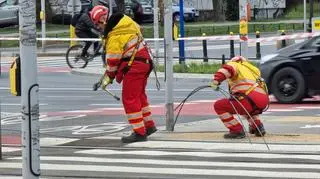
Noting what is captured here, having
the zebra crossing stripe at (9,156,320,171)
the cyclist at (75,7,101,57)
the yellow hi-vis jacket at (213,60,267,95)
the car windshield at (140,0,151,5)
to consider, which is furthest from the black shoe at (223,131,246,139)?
the car windshield at (140,0,151,5)

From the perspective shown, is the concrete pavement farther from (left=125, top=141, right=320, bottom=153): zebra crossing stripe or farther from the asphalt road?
(left=125, top=141, right=320, bottom=153): zebra crossing stripe

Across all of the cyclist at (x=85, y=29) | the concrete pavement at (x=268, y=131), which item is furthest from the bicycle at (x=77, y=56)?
the concrete pavement at (x=268, y=131)

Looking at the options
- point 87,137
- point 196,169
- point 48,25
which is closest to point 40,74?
point 87,137

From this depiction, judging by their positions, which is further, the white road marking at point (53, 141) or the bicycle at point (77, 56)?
the bicycle at point (77, 56)

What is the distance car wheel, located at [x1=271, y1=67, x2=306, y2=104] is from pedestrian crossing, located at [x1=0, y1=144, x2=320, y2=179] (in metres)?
6.21

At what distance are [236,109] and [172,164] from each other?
2.16 m

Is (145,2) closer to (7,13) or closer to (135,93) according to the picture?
(7,13)

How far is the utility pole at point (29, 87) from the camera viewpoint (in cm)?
557

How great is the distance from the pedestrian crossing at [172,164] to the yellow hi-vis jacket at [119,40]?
1.31 m

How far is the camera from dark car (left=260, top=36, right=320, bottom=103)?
16062mm

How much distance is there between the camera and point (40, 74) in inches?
1062

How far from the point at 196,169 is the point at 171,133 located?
10.2 ft

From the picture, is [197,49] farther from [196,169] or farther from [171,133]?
[196,169]

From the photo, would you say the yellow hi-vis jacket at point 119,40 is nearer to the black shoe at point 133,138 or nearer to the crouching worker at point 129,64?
the crouching worker at point 129,64
